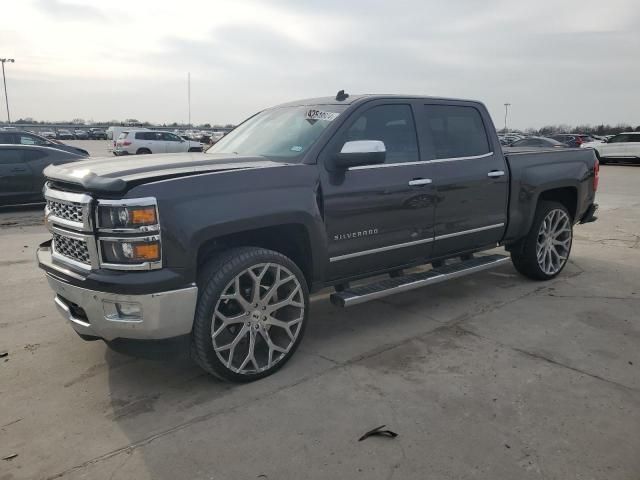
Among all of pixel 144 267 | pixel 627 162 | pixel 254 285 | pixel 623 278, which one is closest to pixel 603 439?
pixel 254 285

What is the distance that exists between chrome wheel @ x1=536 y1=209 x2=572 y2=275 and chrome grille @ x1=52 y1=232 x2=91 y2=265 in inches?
172

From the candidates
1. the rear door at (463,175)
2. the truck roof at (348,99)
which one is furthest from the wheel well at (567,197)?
the truck roof at (348,99)

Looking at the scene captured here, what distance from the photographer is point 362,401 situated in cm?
322

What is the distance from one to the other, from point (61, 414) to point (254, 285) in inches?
53.0

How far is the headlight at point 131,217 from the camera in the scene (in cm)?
295

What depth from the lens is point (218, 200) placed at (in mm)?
3221

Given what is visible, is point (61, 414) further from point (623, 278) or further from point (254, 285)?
point (623, 278)

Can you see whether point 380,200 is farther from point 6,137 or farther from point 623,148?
point 623,148

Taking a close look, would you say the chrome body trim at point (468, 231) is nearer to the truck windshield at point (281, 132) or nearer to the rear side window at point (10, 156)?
the truck windshield at point (281, 132)

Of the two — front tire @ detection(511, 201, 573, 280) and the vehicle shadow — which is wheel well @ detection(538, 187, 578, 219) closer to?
front tire @ detection(511, 201, 573, 280)

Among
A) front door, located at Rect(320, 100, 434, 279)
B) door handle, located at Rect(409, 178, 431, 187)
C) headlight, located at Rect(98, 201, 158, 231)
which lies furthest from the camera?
door handle, located at Rect(409, 178, 431, 187)

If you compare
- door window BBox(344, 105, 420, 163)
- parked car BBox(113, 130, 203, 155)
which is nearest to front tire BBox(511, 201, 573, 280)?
door window BBox(344, 105, 420, 163)

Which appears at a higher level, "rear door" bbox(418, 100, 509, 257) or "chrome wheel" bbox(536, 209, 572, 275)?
"rear door" bbox(418, 100, 509, 257)

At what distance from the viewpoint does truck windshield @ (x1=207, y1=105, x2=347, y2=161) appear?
157 inches
